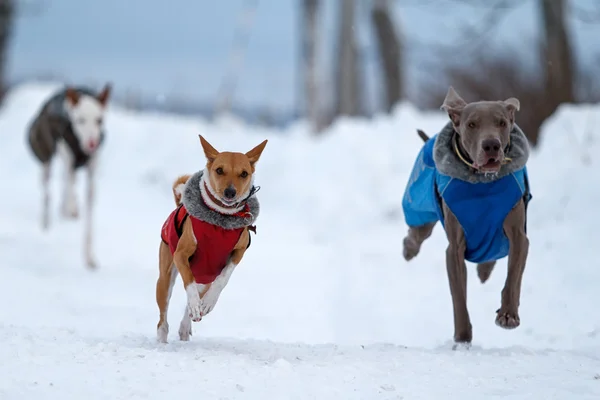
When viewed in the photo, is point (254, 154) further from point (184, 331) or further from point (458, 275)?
point (458, 275)

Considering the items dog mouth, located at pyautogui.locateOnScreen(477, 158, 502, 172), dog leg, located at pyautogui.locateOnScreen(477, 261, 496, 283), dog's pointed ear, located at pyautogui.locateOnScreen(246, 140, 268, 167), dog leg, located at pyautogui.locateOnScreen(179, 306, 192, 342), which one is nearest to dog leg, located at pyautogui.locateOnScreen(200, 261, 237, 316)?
dog leg, located at pyautogui.locateOnScreen(179, 306, 192, 342)

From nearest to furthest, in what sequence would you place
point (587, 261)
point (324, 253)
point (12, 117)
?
point (587, 261) → point (324, 253) → point (12, 117)

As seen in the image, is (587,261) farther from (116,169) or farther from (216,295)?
(116,169)

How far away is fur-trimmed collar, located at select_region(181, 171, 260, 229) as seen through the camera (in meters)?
4.93

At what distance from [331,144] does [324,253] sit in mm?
5446

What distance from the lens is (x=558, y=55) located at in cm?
1393

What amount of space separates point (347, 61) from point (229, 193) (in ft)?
63.6

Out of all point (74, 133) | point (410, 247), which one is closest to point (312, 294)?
point (410, 247)

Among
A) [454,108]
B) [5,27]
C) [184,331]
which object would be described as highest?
[5,27]

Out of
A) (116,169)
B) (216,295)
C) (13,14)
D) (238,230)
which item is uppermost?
(13,14)

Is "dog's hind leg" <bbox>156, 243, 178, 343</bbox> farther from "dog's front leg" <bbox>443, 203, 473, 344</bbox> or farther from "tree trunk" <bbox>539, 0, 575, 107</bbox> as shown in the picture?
"tree trunk" <bbox>539, 0, 575, 107</bbox>

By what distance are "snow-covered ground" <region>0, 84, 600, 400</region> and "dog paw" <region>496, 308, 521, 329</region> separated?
158 millimetres

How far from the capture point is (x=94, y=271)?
984 centimetres

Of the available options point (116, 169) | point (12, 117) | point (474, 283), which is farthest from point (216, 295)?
point (12, 117)
